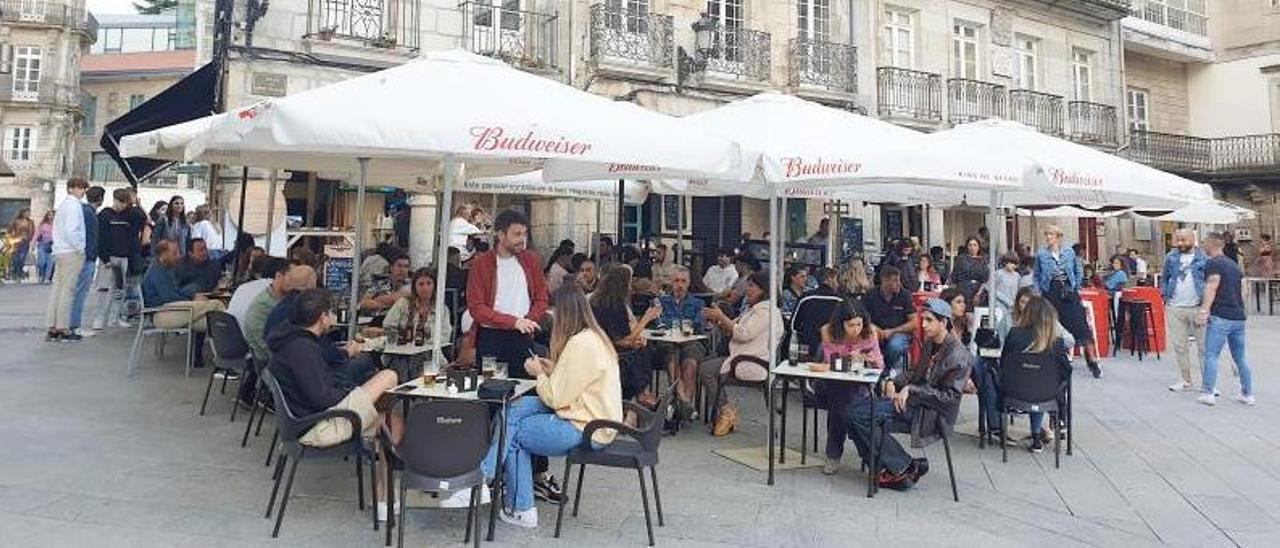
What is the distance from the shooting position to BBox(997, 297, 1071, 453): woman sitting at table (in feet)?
18.9

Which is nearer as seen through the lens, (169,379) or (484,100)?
(484,100)

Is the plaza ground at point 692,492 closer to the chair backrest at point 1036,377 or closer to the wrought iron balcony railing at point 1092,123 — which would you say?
the chair backrest at point 1036,377

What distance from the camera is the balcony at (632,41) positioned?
45.6ft

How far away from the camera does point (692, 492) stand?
4910 millimetres

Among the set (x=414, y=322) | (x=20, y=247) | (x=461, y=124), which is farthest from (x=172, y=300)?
(x=20, y=247)

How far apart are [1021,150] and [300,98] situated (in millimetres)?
6108

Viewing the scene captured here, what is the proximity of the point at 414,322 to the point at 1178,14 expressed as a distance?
28.3m

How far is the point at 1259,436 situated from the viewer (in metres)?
6.77

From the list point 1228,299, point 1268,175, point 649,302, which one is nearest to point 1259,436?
point 1228,299

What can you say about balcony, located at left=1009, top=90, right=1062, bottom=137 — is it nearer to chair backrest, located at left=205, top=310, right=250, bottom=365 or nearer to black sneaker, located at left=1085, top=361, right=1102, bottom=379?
Answer: black sneaker, located at left=1085, top=361, right=1102, bottom=379

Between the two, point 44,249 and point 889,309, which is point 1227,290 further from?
point 44,249

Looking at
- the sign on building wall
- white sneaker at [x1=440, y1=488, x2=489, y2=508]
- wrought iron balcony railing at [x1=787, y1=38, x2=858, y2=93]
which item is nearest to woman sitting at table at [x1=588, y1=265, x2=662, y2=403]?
white sneaker at [x1=440, y1=488, x2=489, y2=508]

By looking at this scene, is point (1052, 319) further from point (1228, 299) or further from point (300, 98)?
point (300, 98)

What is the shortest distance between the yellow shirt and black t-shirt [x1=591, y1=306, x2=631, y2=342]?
7.21 ft
